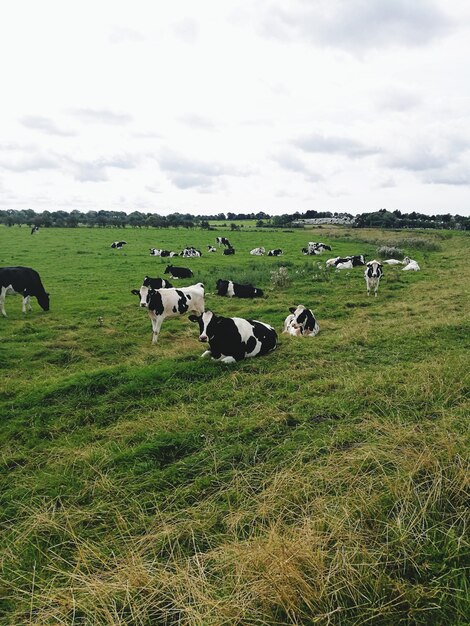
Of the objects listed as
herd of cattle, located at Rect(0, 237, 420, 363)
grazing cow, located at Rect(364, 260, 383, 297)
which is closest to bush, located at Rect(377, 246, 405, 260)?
herd of cattle, located at Rect(0, 237, 420, 363)

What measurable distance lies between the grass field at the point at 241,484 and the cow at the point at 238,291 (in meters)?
7.61

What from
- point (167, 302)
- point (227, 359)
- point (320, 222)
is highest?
point (320, 222)

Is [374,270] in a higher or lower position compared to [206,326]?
higher

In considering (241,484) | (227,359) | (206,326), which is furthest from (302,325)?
(241,484)

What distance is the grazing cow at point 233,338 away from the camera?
8438 mm

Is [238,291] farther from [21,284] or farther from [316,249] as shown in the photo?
[316,249]

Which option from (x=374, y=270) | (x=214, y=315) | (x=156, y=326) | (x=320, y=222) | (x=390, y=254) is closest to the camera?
(x=214, y=315)

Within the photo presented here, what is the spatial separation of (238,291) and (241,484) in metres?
13.7

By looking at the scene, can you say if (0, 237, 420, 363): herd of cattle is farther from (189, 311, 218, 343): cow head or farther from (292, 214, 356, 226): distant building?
(292, 214, 356, 226): distant building

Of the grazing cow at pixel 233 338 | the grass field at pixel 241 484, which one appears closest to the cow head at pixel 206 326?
the grazing cow at pixel 233 338

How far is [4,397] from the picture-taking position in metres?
6.93

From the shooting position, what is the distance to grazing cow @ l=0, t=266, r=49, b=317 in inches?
552

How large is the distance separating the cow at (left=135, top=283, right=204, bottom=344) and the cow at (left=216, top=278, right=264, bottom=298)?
178 inches

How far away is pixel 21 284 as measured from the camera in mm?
14305
